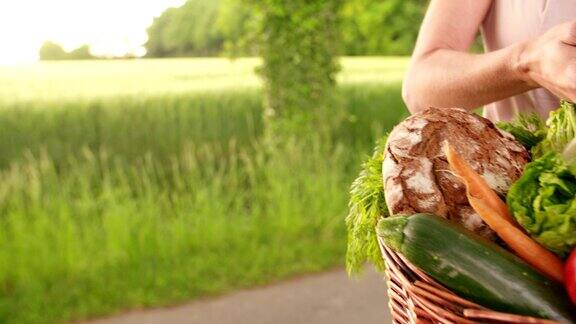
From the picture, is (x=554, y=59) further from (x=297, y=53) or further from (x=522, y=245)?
(x=297, y=53)

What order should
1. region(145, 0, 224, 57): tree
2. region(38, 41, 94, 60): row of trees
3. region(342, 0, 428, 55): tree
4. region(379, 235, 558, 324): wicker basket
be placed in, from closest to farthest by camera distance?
region(379, 235, 558, 324): wicker basket → region(145, 0, 224, 57): tree → region(38, 41, 94, 60): row of trees → region(342, 0, 428, 55): tree

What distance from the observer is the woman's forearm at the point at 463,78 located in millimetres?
1576

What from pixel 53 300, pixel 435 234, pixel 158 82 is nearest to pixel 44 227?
pixel 53 300

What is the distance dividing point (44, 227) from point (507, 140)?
12.8ft

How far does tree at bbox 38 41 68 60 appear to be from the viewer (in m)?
13.0

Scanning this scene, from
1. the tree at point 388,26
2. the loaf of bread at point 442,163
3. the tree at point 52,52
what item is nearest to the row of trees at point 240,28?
the tree at point 388,26

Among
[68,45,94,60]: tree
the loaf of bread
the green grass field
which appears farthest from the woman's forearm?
[68,45,94,60]: tree

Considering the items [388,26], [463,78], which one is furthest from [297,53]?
[388,26]

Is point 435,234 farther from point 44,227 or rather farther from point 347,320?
point 44,227

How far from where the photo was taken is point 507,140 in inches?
53.1

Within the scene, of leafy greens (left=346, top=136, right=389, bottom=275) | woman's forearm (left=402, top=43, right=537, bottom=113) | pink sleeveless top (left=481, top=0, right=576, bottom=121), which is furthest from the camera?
pink sleeveless top (left=481, top=0, right=576, bottom=121)

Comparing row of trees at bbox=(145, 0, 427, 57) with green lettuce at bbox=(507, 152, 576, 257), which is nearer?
green lettuce at bbox=(507, 152, 576, 257)

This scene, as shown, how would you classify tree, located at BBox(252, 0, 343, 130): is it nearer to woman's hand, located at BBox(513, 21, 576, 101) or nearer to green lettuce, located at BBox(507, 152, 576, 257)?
woman's hand, located at BBox(513, 21, 576, 101)

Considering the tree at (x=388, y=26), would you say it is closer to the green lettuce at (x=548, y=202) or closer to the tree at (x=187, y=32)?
A: the tree at (x=187, y=32)
